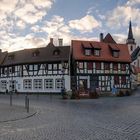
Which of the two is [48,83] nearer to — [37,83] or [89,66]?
[37,83]

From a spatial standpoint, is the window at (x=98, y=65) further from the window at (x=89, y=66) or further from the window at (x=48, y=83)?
the window at (x=48, y=83)

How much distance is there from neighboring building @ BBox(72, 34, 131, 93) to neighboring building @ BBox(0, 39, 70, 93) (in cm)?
169

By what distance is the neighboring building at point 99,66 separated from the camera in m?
56.5

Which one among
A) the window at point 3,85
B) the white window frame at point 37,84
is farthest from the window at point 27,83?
the window at point 3,85

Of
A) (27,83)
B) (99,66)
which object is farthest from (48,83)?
(99,66)

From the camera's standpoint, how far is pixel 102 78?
189ft

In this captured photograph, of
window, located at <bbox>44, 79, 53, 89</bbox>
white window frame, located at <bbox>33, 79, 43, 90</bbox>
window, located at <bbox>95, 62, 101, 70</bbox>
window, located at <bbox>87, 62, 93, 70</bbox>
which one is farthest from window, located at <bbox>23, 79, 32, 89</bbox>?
window, located at <bbox>95, 62, 101, 70</bbox>

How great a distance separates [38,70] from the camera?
59125 mm

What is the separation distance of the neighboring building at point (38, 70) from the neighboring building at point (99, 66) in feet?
5.54

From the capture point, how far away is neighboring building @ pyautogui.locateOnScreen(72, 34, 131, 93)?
5647cm

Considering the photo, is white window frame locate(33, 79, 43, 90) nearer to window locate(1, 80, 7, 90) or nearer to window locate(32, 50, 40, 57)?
window locate(32, 50, 40, 57)

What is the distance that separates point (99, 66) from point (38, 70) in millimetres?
10495

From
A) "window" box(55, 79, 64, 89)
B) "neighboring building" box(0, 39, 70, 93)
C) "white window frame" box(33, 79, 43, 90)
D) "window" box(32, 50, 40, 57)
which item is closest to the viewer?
"window" box(55, 79, 64, 89)

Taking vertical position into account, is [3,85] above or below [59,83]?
below
